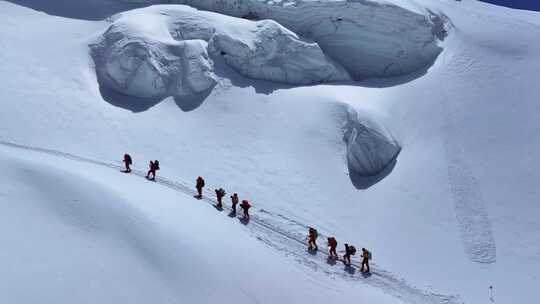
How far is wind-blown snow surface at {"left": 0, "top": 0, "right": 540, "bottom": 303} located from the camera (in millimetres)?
21438

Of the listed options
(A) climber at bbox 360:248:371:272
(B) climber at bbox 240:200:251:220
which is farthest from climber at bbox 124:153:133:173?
(A) climber at bbox 360:248:371:272

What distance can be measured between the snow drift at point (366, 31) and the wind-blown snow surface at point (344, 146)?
139cm

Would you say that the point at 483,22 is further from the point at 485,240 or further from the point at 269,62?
the point at 485,240

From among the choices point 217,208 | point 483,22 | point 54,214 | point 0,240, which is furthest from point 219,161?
point 483,22

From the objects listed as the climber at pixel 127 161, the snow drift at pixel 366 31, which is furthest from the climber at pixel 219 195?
the snow drift at pixel 366 31

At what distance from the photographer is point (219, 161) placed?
24.4 meters

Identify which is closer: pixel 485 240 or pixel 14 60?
pixel 485 240

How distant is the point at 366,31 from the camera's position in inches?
1251

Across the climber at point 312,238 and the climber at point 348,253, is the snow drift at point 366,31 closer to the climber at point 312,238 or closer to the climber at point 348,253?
the climber at point 312,238

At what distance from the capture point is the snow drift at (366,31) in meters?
31.5

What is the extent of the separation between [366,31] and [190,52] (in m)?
9.94

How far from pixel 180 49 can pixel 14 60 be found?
25.1ft

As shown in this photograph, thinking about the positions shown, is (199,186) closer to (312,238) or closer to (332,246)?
(312,238)

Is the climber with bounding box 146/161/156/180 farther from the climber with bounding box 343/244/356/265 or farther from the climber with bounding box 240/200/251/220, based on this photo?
the climber with bounding box 343/244/356/265
